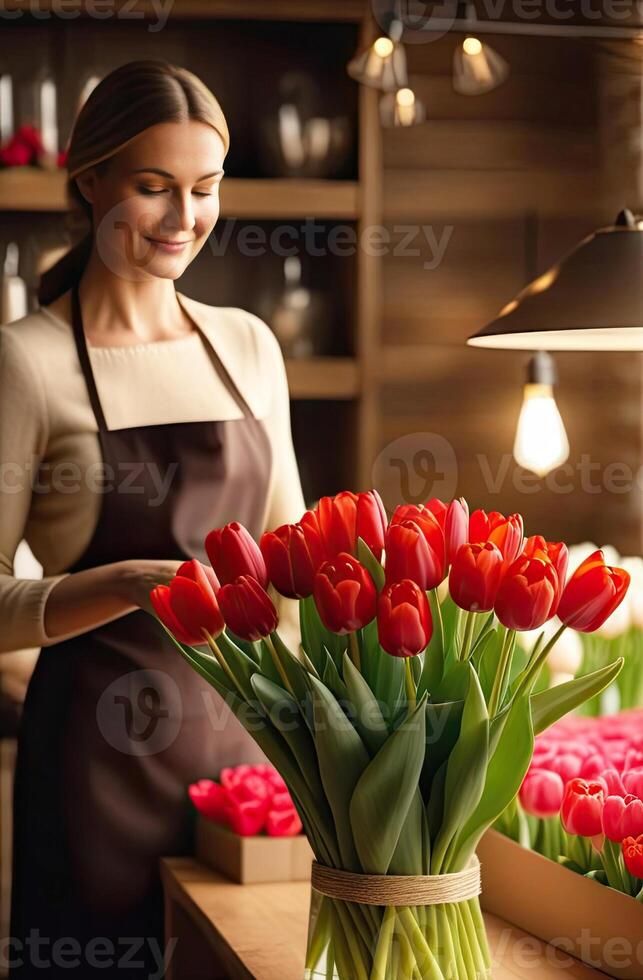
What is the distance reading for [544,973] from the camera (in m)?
0.96

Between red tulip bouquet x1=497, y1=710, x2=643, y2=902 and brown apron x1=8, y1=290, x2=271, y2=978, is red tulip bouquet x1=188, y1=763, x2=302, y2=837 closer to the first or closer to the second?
brown apron x1=8, y1=290, x2=271, y2=978

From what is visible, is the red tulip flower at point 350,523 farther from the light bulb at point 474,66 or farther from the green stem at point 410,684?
the light bulb at point 474,66

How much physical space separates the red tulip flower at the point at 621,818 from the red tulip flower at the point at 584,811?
1 cm

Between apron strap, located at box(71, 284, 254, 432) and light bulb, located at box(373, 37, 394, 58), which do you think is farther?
light bulb, located at box(373, 37, 394, 58)

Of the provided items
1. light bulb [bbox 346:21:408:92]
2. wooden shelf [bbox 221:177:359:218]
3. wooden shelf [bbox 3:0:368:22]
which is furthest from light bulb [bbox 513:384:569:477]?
wooden shelf [bbox 3:0:368:22]

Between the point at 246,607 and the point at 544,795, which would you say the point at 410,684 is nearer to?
the point at 246,607

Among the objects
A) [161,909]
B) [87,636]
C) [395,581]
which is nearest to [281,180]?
[87,636]

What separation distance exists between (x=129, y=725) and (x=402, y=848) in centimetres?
57

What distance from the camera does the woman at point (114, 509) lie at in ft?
4.27

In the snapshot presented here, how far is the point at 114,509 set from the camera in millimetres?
1320

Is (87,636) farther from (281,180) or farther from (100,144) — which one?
(281,180)

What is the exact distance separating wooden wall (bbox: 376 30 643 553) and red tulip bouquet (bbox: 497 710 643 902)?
1.21 meters

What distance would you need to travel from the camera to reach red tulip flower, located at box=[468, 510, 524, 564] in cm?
82

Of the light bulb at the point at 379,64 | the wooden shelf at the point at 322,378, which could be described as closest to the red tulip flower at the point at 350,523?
the light bulb at the point at 379,64
